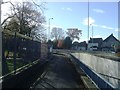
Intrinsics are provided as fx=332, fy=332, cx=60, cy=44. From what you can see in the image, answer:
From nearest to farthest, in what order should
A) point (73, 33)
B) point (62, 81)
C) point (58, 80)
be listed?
point (62, 81) → point (58, 80) → point (73, 33)

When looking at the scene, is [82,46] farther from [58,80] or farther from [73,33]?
[58,80]

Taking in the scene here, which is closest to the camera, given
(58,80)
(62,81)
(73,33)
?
(62,81)

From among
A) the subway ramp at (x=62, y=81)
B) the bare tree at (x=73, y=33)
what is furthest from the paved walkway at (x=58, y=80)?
the bare tree at (x=73, y=33)

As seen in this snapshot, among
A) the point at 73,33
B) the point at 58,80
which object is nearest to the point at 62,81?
the point at 58,80

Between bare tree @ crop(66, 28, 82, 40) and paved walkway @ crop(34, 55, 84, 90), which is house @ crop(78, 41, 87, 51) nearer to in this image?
bare tree @ crop(66, 28, 82, 40)

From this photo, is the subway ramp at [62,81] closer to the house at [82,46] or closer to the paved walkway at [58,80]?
the paved walkway at [58,80]

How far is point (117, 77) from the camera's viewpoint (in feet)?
50.5

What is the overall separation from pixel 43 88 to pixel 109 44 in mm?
140562

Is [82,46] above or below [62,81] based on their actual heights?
above

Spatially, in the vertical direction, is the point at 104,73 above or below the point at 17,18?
below

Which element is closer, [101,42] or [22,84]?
[22,84]

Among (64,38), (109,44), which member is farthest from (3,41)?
(109,44)

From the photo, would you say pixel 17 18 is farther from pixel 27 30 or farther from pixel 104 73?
pixel 104 73

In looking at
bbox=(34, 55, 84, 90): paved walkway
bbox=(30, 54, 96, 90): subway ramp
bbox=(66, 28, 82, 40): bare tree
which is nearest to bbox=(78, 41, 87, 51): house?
bbox=(66, 28, 82, 40): bare tree
